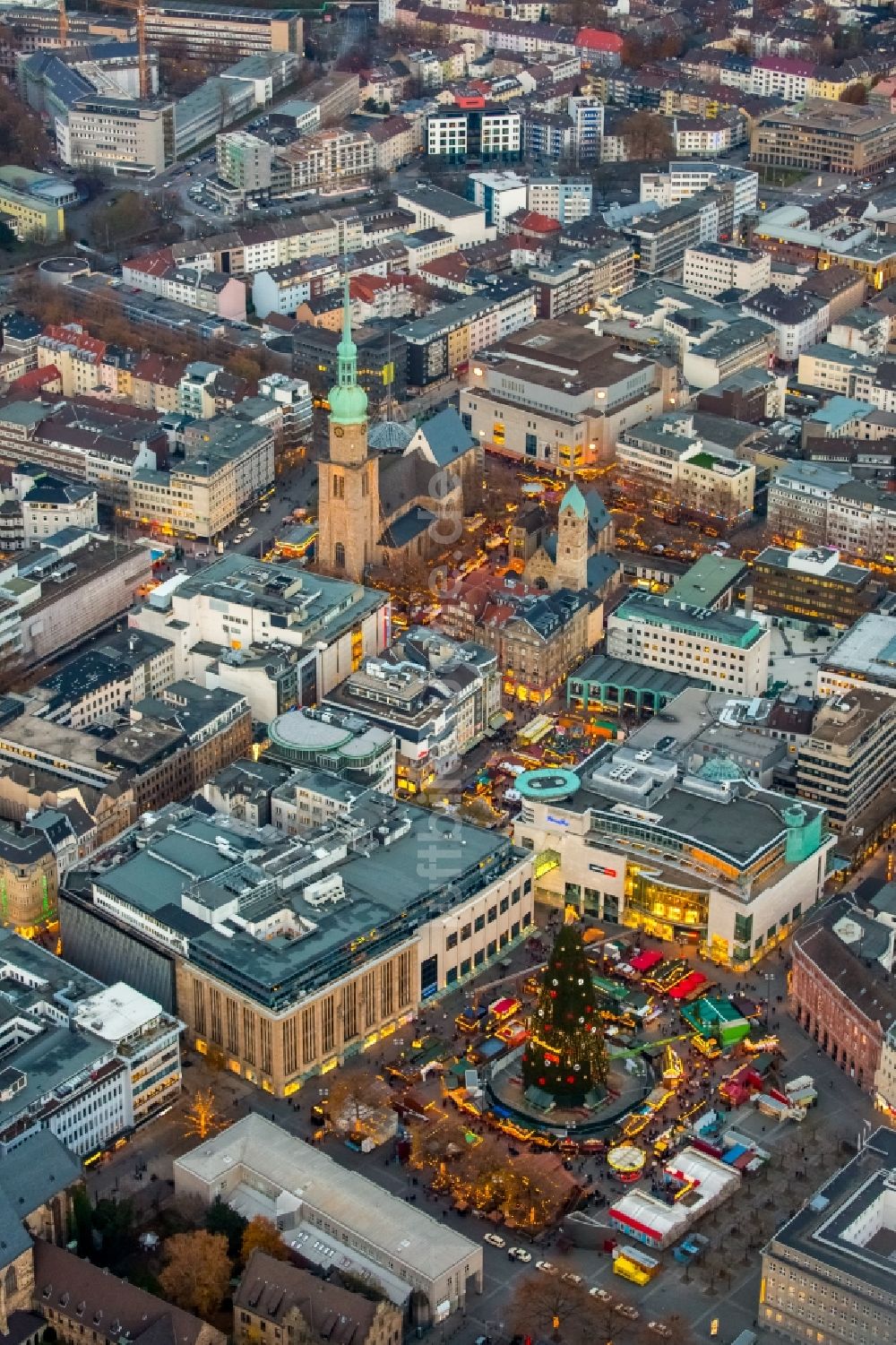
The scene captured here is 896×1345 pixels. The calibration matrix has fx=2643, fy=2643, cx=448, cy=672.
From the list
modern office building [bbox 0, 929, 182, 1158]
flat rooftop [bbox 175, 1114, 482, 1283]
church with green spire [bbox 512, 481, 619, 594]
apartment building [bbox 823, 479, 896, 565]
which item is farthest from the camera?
apartment building [bbox 823, 479, 896, 565]

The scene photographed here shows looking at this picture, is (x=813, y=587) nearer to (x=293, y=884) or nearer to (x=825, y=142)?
(x=293, y=884)

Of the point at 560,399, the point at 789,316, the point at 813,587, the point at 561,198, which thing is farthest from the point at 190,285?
the point at 813,587

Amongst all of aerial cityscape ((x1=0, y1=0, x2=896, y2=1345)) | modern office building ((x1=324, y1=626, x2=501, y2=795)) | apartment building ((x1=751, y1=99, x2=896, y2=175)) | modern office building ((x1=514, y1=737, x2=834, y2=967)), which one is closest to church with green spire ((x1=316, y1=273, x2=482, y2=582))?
aerial cityscape ((x1=0, y1=0, x2=896, y2=1345))

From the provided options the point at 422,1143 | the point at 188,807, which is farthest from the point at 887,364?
the point at 422,1143

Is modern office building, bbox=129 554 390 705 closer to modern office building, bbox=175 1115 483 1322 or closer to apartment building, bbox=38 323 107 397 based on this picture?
apartment building, bbox=38 323 107 397

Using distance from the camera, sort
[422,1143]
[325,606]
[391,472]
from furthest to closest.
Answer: [391,472]
[325,606]
[422,1143]

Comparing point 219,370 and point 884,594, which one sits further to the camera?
point 219,370

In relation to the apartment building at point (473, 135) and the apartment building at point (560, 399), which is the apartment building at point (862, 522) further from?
the apartment building at point (473, 135)

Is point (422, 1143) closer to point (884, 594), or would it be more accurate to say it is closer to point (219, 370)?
point (884, 594)
